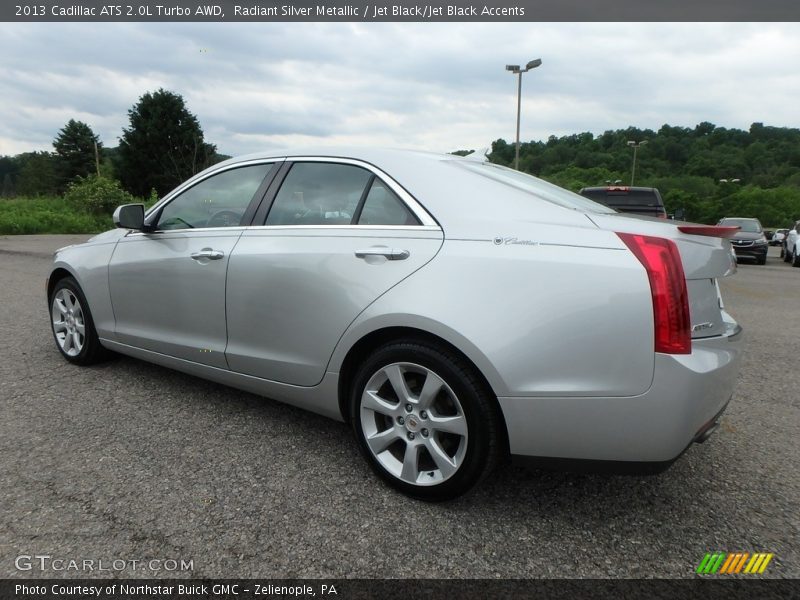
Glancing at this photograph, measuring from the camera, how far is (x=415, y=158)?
278 centimetres

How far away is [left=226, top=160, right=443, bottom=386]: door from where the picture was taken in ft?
8.40

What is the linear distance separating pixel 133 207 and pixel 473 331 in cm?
257

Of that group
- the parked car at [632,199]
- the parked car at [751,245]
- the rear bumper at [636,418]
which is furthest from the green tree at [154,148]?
the rear bumper at [636,418]

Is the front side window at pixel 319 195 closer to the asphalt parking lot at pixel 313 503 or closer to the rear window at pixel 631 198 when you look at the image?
the asphalt parking lot at pixel 313 503

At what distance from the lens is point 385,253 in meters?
2.54

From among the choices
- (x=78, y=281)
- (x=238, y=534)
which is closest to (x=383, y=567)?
(x=238, y=534)

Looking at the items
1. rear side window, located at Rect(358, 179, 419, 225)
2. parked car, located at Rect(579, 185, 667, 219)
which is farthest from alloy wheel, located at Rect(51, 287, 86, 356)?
parked car, located at Rect(579, 185, 667, 219)

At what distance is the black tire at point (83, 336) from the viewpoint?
13.9ft

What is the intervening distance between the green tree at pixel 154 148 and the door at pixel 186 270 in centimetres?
5193

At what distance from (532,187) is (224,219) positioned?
5.78ft

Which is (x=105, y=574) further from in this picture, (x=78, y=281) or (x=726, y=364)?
(x=78, y=281)

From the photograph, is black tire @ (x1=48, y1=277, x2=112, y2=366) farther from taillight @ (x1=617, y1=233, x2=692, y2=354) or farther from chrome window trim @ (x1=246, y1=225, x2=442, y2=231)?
taillight @ (x1=617, y1=233, x2=692, y2=354)

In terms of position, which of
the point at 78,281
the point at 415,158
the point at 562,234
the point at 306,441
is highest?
the point at 415,158

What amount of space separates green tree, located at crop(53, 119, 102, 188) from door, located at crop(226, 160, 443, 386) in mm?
75654
